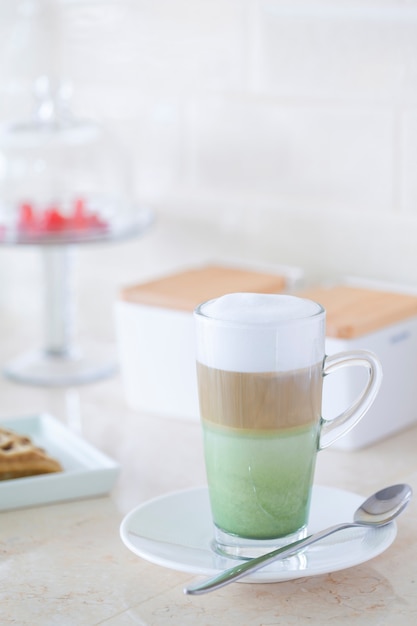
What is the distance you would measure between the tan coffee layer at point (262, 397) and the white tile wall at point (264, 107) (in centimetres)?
50

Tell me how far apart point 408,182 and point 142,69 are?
0.41 m

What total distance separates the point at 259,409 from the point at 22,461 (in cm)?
26

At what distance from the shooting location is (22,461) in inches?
33.8

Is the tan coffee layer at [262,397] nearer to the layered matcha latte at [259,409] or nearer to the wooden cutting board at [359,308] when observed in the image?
the layered matcha latte at [259,409]

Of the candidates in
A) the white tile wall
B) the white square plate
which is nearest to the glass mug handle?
the white square plate

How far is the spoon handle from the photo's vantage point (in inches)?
24.4

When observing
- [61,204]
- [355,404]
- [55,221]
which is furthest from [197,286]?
[355,404]

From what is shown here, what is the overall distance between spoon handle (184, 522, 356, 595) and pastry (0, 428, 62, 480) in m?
0.24

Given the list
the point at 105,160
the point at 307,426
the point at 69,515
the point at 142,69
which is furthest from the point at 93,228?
the point at 307,426

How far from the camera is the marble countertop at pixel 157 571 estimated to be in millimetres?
658

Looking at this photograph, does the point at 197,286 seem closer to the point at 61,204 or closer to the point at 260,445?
the point at 61,204

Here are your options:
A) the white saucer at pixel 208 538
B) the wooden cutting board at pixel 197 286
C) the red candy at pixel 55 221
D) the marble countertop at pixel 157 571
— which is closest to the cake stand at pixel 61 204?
the red candy at pixel 55 221

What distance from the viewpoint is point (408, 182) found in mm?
1138

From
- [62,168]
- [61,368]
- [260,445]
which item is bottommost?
[61,368]
